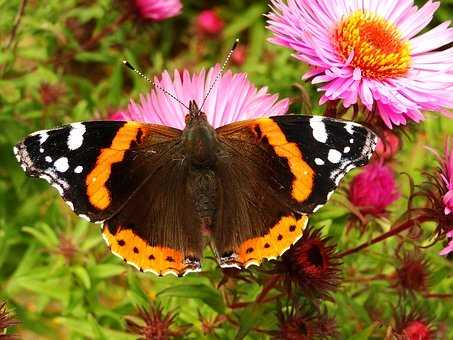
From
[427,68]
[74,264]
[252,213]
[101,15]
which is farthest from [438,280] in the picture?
[101,15]

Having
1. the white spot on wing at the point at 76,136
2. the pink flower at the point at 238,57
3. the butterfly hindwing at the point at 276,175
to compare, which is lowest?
the butterfly hindwing at the point at 276,175

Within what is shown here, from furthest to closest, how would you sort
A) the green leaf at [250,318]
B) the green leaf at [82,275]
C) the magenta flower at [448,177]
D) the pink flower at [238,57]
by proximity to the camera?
1. the pink flower at [238,57]
2. the green leaf at [82,275]
3. the green leaf at [250,318]
4. the magenta flower at [448,177]

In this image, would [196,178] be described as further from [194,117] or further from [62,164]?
[62,164]

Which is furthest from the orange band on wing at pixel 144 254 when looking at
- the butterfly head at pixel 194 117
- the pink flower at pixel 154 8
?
the pink flower at pixel 154 8

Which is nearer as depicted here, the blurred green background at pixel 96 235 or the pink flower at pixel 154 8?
the blurred green background at pixel 96 235

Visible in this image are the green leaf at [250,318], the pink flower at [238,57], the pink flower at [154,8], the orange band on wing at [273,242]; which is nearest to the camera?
the orange band on wing at [273,242]

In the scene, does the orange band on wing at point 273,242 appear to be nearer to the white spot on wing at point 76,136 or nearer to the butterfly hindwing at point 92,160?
the butterfly hindwing at point 92,160

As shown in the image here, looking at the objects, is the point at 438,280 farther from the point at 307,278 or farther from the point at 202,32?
the point at 202,32
